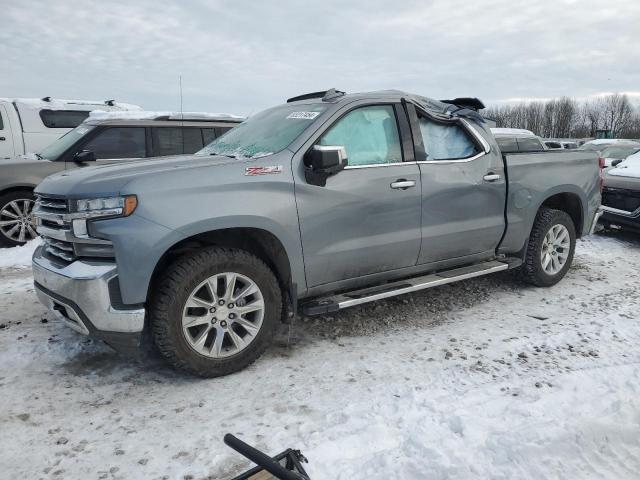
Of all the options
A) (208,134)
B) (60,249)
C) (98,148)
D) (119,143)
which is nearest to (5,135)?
(98,148)

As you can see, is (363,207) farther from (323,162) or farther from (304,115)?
(304,115)

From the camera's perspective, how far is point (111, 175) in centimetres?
328

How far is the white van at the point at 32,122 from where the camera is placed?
9.30 m

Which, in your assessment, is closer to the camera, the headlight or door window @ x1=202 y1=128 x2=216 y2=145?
the headlight

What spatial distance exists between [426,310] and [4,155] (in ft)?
27.5

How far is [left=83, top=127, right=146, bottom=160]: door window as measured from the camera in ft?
25.1

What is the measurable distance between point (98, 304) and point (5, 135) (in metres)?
7.87

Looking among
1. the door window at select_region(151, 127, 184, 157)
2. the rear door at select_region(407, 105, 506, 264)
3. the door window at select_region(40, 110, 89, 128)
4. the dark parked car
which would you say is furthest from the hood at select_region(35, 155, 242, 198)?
the door window at select_region(40, 110, 89, 128)

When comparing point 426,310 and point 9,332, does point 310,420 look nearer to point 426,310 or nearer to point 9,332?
point 426,310

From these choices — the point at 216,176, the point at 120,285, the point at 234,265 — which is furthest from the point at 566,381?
the point at 120,285

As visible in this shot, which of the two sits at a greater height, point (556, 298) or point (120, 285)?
point (120, 285)

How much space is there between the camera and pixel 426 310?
4.77m

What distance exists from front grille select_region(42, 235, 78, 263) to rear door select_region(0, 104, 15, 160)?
697 cm

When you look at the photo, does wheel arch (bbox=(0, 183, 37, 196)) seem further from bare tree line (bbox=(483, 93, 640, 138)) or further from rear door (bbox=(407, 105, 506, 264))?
bare tree line (bbox=(483, 93, 640, 138))
